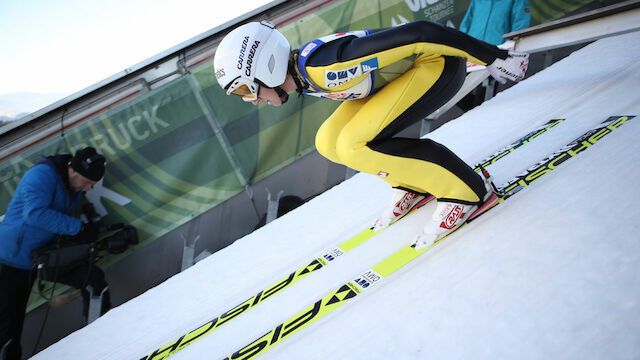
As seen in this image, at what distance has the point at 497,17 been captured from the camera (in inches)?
136

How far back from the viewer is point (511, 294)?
3.52 feet

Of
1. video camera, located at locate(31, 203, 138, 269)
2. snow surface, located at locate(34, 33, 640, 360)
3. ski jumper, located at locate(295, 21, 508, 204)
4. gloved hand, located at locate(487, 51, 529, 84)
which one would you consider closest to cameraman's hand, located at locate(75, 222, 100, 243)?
video camera, located at locate(31, 203, 138, 269)

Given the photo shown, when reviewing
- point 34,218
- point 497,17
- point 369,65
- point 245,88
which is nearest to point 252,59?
point 245,88

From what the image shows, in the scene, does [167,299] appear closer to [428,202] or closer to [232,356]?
[232,356]

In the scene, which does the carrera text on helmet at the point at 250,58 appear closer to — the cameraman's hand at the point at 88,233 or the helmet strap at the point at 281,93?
the helmet strap at the point at 281,93

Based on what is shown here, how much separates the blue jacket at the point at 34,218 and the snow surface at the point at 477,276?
1126mm

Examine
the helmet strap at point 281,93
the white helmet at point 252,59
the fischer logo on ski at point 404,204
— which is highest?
the white helmet at point 252,59

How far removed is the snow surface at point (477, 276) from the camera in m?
0.95

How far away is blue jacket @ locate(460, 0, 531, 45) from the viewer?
3361 millimetres

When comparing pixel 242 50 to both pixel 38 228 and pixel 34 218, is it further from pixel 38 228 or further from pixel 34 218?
pixel 38 228

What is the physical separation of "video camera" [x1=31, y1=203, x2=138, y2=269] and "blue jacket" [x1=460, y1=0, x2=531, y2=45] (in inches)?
182

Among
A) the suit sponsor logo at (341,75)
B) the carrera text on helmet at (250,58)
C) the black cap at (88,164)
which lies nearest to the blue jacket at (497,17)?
the suit sponsor logo at (341,75)

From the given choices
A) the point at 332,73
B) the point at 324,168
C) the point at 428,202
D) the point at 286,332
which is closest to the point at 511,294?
the point at 428,202

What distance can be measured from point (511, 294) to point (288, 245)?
147 cm
